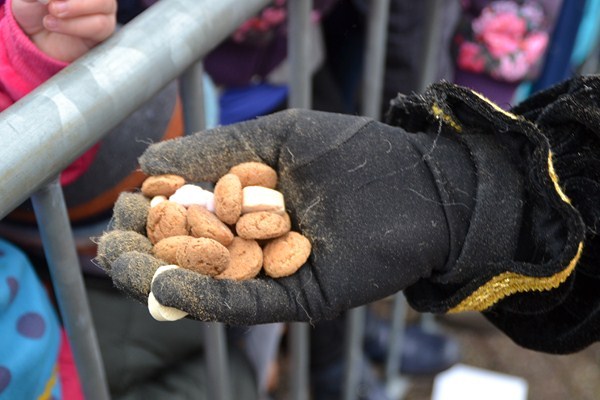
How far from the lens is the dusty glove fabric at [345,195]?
65 cm

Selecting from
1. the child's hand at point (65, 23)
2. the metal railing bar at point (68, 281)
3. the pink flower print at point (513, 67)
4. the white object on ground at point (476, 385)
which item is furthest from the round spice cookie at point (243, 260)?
the white object on ground at point (476, 385)

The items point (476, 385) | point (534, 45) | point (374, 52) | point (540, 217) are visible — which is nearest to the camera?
point (540, 217)

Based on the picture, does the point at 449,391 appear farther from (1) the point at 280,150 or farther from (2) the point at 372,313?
(1) the point at 280,150

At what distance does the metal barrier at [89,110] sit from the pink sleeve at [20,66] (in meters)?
0.16

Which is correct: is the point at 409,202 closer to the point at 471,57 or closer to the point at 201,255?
the point at 201,255

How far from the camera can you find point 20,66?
0.79 metres

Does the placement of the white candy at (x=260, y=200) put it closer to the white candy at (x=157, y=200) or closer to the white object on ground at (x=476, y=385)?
the white candy at (x=157, y=200)

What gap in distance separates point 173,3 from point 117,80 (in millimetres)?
125

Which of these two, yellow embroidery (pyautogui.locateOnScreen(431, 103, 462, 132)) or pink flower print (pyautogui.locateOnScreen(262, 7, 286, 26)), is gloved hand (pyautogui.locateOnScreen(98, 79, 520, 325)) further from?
pink flower print (pyautogui.locateOnScreen(262, 7, 286, 26))

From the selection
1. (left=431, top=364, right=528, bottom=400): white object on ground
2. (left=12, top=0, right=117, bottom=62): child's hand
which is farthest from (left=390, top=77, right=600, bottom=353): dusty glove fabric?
(left=431, top=364, right=528, bottom=400): white object on ground

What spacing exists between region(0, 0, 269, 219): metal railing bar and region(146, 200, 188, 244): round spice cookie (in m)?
0.08

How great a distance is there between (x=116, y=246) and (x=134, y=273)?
0.04m

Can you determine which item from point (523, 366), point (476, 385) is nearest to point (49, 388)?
point (476, 385)

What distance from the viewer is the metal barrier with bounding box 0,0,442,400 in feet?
1.73
